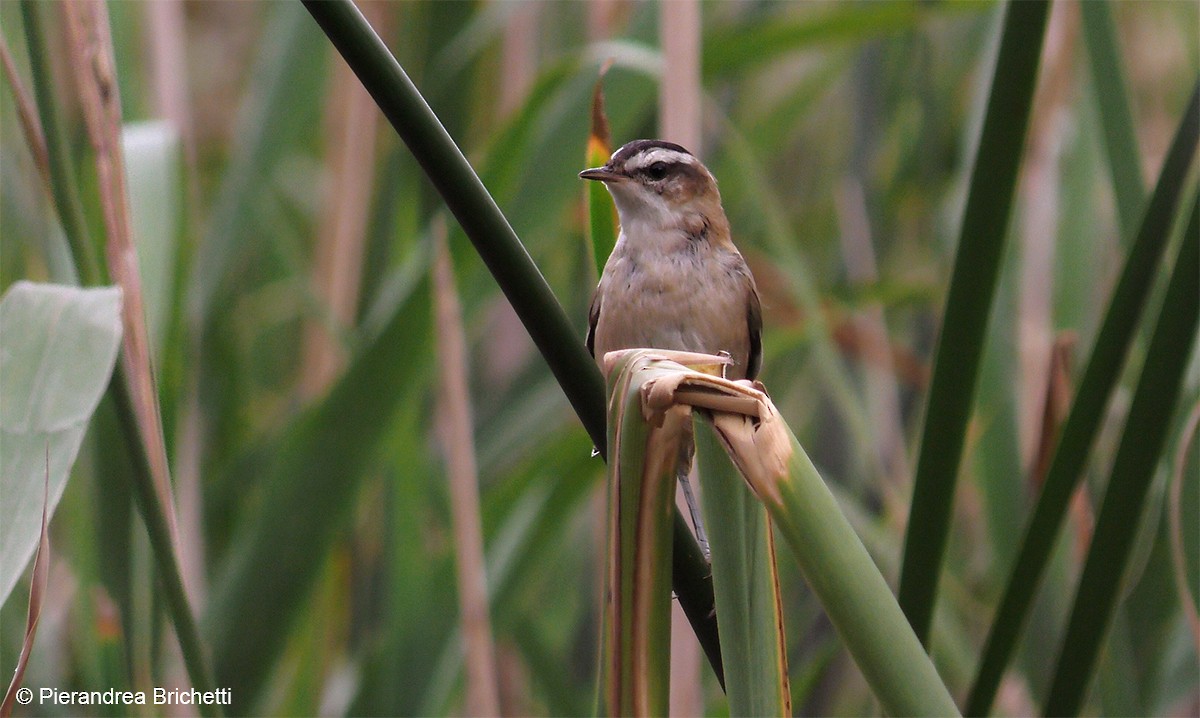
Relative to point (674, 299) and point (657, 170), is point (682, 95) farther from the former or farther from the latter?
point (674, 299)

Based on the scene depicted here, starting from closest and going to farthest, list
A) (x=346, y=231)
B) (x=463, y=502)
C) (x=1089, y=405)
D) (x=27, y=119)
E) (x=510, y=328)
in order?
(x=27, y=119)
(x=1089, y=405)
(x=463, y=502)
(x=346, y=231)
(x=510, y=328)

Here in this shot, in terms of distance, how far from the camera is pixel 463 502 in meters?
1.67

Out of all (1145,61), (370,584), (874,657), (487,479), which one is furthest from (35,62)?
(1145,61)

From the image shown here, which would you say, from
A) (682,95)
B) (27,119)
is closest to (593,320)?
(682,95)

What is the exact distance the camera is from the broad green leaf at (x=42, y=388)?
2.32ft

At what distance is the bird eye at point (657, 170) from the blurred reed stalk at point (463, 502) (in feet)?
1.06

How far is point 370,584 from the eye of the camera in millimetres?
2268

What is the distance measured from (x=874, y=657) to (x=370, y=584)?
73.5 inches

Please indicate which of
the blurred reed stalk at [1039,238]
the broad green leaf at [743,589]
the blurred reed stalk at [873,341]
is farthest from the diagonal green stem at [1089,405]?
the blurred reed stalk at [873,341]

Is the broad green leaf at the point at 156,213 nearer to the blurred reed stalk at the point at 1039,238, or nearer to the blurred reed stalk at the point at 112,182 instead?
the blurred reed stalk at the point at 112,182

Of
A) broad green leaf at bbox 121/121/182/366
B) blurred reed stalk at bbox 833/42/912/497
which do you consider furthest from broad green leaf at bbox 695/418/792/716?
blurred reed stalk at bbox 833/42/912/497

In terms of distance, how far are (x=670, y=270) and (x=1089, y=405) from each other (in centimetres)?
69

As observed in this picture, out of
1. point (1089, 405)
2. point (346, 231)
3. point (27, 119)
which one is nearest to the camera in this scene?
point (27, 119)

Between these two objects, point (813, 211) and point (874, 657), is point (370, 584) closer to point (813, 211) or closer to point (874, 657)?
point (813, 211)
